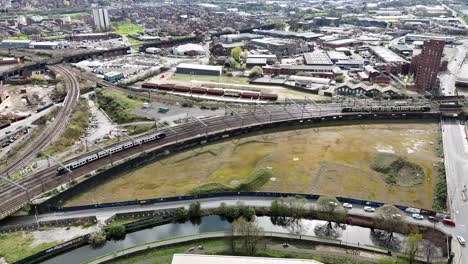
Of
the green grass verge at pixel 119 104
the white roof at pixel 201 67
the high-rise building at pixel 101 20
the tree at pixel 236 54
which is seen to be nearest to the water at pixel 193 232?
the green grass verge at pixel 119 104

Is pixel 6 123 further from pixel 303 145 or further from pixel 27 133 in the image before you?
pixel 303 145

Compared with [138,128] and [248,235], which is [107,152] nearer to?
[138,128]

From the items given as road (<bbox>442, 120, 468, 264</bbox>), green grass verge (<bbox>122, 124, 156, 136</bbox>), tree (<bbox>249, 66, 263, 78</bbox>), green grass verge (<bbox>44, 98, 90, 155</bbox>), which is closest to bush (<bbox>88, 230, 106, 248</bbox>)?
green grass verge (<bbox>44, 98, 90, 155</bbox>)

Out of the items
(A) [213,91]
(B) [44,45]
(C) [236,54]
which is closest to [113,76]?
(A) [213,91]

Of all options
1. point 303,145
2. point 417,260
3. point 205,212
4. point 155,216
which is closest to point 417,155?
point 303,145

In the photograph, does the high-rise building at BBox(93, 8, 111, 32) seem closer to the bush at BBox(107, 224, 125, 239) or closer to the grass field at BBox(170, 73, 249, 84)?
the grass field at BBox(170, 73, 249, 84)
